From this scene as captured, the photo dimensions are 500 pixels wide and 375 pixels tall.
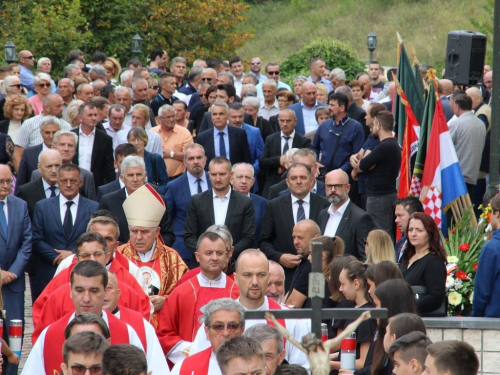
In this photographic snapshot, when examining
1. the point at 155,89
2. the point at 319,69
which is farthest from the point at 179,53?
the point at 155,89

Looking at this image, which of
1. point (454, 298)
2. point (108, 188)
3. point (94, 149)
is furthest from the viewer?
point (94, 149)

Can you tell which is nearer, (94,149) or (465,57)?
(94,149)

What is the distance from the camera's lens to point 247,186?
1166 centimetres

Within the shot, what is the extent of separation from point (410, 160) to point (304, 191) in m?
2.07

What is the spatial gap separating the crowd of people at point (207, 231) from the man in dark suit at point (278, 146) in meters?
0.02

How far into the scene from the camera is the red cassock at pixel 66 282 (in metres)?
8.00

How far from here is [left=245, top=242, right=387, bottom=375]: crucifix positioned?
166 inches

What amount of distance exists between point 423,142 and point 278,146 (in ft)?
9.22

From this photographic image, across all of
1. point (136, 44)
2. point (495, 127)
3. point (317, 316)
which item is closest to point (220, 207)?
point (495, 127)

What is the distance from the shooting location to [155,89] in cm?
1767

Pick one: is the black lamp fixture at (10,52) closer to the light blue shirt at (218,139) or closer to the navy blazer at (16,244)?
the light blue shirt at (218,139)

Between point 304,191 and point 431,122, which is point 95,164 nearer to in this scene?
point 304,191

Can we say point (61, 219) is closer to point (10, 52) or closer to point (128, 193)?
point (128, 193)

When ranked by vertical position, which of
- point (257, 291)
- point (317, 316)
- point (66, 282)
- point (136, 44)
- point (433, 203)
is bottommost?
point (66, 282)
